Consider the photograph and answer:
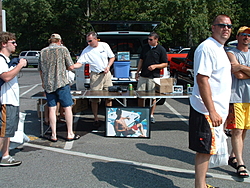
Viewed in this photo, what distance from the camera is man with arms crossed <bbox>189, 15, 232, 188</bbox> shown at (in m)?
3.04

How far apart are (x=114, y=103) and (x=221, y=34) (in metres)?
6.30

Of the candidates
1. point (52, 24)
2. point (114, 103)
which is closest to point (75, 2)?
point (52, 24)

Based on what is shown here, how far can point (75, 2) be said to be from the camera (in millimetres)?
32062

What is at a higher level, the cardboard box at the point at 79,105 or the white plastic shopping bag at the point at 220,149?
the white plastic shopping bag at the point at 220,149

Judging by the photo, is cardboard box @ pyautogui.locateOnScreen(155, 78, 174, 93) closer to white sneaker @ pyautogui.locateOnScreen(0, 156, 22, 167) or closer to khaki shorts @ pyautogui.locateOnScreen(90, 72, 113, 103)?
khaki shorts @ pyautogui.locateOnScreen(90, 72, 113, 103)

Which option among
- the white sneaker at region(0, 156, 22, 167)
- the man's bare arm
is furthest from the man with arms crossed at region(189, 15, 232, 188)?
the white sneaker at region(0, 156, 22, 167)

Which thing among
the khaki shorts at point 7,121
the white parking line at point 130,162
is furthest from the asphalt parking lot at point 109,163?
the khaki shorts at point 7,121

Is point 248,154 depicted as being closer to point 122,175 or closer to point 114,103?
point 122,175

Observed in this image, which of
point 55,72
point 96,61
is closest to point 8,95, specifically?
point 55,72

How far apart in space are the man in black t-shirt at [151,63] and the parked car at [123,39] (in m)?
1.11

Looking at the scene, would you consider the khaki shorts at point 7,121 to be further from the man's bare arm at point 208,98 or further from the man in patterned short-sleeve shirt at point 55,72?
the man's bare arm at point 208,98

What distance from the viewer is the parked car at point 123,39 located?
26.8ft

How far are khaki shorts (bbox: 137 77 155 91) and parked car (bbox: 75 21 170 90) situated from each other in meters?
1.10

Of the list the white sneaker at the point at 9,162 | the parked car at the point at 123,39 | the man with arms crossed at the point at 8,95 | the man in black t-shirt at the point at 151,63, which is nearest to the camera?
the man with arms crossed at the point at 8,95
